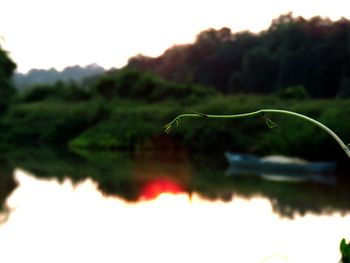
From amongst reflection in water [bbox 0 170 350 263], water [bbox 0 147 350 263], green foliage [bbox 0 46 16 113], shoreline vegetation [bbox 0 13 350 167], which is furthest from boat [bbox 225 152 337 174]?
green foliage [bbox 0 46 16 113]

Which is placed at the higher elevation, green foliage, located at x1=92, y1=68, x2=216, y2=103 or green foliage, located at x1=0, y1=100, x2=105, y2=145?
green foliage, located at x1=92, y1=68, x2=216, y2=103

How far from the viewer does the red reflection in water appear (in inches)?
300

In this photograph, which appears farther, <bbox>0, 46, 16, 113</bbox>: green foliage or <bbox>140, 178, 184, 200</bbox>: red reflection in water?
<bbox>0, 46, 16, 113</bbox>: green foliage

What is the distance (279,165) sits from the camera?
1020 centimetres

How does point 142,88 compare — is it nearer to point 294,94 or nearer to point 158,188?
point 294,94

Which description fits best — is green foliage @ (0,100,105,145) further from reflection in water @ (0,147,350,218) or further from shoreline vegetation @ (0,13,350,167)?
reflection in water @ (0,147,350,218)

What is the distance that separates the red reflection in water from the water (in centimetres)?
1

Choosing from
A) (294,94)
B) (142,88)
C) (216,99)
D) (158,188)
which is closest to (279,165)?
(158,188)

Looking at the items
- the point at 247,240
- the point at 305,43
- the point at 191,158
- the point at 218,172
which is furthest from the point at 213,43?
the point at 247,240

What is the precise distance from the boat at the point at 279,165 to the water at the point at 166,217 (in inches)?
28.0

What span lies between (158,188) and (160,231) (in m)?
2.70

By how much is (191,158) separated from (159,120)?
3.14 meters

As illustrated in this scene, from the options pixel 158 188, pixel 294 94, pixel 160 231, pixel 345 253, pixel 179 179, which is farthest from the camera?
pixel 294 94

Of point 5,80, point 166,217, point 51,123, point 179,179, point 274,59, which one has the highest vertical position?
point 274,59
